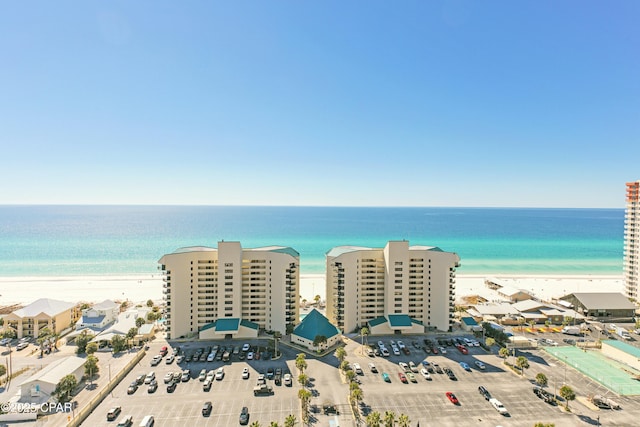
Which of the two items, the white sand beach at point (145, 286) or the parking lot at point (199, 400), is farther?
the white sand beach at point (145, 286)

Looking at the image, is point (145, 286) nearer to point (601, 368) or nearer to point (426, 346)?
point (426, 346)

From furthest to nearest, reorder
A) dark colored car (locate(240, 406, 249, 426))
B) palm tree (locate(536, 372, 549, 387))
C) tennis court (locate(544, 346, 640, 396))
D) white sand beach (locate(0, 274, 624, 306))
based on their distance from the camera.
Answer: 1. white sand beach (locate(0, 274, 624, 306))
2. tennis court (locate(544, 346, 640, 396))
3. palm tree (locate(536, 372, 549, 387))
4. dark colored car (locate(240, 406, 249, 426))

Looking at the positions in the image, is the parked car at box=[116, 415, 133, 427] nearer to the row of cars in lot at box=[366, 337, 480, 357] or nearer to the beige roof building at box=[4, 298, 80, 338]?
the row of cars in lot at box=[366, 337, 480, 357]

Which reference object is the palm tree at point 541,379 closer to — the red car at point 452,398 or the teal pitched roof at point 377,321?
the red car at point 452,398

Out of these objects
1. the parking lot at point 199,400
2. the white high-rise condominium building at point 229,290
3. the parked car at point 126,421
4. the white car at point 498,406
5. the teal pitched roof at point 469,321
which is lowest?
the parking lot at point 199,400

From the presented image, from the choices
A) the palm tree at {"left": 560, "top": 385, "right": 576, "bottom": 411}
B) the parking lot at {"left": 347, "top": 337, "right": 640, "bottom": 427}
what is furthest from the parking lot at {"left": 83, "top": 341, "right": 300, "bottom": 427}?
the palm tree at {"left": 560, "top": 385, "right": 576, "bottom": 411}

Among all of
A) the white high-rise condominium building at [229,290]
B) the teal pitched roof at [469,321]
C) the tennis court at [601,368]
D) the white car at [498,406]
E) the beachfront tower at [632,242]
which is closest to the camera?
the white car at [498,406]

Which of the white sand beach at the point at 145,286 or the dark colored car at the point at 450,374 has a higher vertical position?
the dark colored car at the point at 450,374

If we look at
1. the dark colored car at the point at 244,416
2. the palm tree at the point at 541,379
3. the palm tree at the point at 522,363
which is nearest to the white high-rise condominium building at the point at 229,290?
the dark colored car at the point at 244,416
